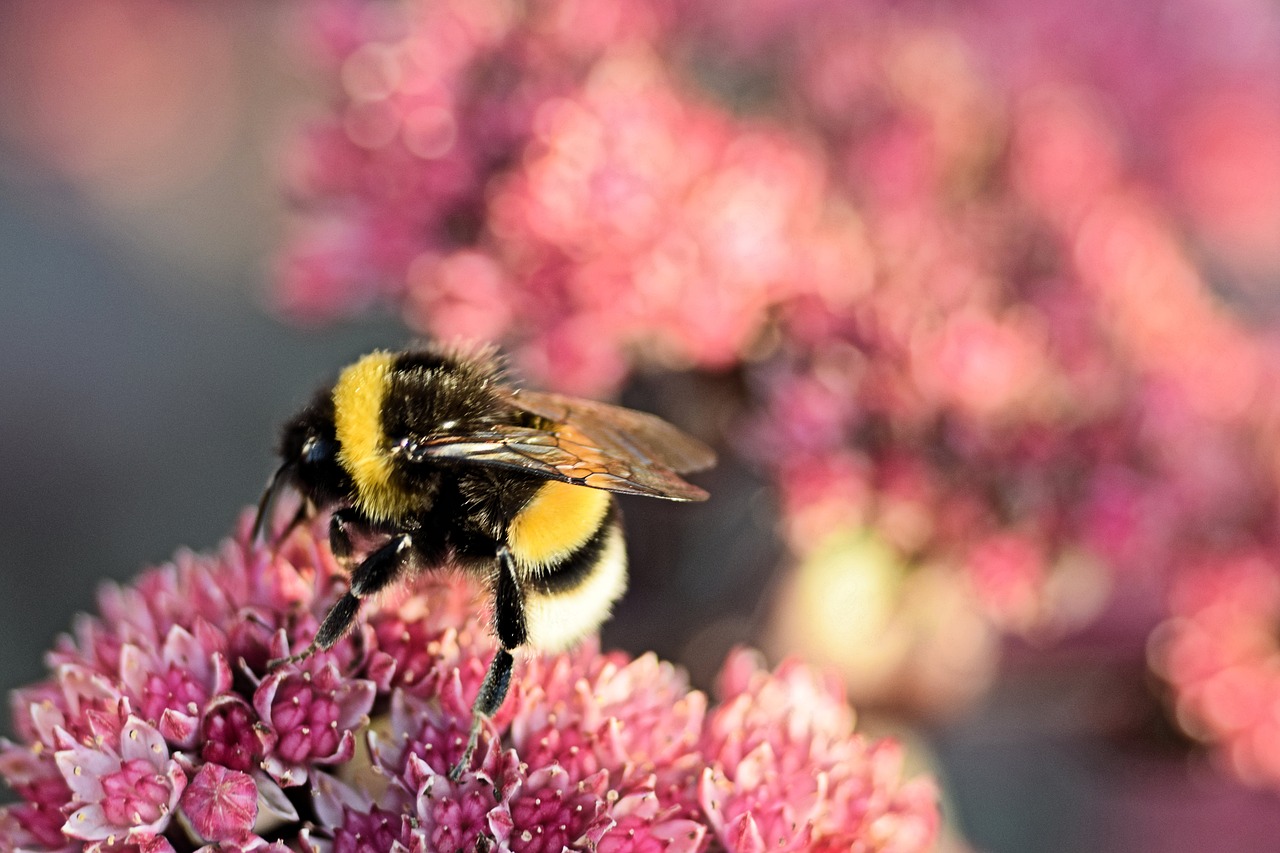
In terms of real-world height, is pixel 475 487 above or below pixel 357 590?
above

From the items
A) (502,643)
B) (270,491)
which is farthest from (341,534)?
(502,643)

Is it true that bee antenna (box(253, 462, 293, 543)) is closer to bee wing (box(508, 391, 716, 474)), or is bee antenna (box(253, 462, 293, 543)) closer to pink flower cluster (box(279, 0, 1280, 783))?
bee wing (box(508, 391, 716, 474))

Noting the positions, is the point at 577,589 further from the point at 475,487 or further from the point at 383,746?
the point at 383,746

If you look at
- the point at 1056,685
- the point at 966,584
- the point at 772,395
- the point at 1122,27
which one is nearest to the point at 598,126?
→ the point at 772,395

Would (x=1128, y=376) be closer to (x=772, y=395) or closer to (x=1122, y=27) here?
(x=772, y=395)

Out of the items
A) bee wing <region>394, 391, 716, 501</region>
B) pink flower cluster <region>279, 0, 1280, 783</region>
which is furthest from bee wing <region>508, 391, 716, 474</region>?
pink flower cluster <region>279, 0, 1280, 783</region>

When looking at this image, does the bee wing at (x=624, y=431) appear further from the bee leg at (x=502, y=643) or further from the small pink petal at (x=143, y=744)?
the small pink petal at (x=143, y=744)

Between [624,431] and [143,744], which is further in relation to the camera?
[624,431]

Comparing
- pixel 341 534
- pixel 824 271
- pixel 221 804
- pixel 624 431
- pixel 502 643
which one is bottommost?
pixel 221 804
